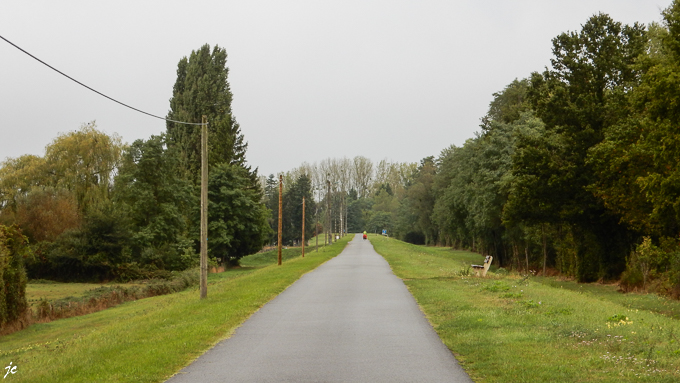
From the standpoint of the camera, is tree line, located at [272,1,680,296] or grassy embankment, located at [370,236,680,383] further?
tree line, located at [272,1,680,296]

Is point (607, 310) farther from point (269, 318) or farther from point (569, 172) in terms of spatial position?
point (569, 172)

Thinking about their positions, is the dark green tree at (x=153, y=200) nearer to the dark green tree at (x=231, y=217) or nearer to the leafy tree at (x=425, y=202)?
the dark green tree at (x=231, y=217)

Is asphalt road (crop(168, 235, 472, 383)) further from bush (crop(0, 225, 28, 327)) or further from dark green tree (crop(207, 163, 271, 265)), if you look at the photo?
dark green tree (crop(207, 163, 271, 265))

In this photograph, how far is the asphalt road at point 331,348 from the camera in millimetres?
8555

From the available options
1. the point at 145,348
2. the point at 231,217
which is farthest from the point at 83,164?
the point at 145,348

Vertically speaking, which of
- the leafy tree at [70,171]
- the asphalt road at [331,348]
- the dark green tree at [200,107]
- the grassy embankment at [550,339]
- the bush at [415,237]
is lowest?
the asphalt road at [331,348]

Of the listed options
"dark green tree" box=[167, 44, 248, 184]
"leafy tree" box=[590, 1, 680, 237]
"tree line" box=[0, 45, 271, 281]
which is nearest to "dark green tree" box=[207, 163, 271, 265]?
"tree line" box=[0, 45, 271, 281]

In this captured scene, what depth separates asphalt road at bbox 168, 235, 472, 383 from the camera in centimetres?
855

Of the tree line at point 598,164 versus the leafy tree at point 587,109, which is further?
the leafy tree at point 587,109

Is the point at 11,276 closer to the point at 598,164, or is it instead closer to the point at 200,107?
the point at 598,164

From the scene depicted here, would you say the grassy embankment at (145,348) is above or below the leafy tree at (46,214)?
below

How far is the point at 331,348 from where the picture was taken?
1065cm

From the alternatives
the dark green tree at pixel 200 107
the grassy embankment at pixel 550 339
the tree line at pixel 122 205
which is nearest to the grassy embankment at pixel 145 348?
the grassy embankment at pixel 550 339

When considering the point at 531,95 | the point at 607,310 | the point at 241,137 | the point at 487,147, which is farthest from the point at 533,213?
the point at 241,137
